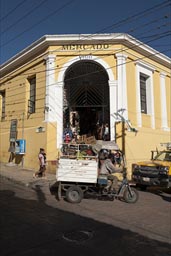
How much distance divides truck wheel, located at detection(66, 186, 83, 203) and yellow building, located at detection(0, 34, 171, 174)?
6.77 meters

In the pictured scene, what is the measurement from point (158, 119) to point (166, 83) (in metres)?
3.22

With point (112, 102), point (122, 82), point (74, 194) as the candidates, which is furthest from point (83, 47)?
point (74, 194)

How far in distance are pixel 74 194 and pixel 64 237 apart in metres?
4.17

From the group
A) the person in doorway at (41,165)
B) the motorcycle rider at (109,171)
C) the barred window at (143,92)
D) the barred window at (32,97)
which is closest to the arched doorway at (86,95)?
the barred window at (32,97)

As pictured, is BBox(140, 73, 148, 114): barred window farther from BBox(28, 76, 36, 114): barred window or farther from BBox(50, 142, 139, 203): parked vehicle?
BBox(50, 142, 139, 203): parked vehicle

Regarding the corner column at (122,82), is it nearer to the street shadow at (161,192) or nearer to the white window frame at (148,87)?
the white window frame at (148,87)

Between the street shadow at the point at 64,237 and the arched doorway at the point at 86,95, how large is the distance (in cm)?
1121

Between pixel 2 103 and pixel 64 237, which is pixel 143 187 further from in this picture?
pixel 2 103

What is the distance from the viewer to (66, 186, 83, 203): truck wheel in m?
10.4

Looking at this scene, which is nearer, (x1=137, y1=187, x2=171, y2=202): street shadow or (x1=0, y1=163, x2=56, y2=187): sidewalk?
(x1=137, y1=187, x2=171, y2=202): street shadow

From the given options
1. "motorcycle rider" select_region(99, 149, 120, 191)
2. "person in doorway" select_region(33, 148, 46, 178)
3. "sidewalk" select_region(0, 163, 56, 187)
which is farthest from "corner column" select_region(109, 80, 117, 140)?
"motorcycle rider" select_region(99, 149, 120, 191)

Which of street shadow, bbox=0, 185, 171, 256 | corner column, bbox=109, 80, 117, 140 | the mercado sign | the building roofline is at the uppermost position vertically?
the building roofline

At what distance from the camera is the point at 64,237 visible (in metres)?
6.35

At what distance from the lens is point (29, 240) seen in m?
6.02
